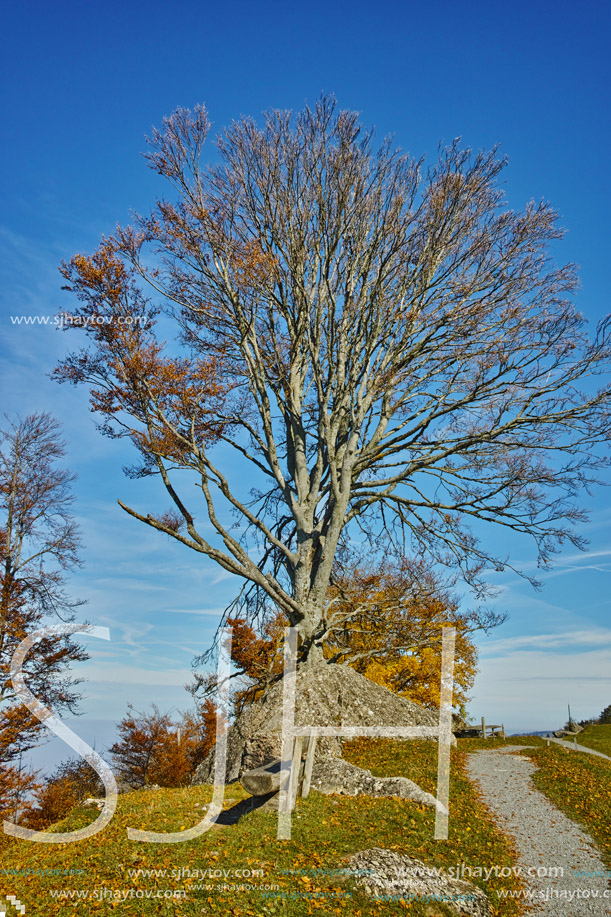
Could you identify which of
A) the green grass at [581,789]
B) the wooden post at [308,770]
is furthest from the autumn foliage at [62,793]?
the green grass at [581,789]

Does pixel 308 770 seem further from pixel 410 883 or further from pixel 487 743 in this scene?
pixel 487 743

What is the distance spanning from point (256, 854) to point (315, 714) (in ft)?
18.4

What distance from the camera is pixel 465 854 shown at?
7875 millimetres

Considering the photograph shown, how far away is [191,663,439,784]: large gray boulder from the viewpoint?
38.7ft

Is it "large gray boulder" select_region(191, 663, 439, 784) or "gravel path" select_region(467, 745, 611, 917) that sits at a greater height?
"large gray boulder" select_region(191, 663, 439, 784)

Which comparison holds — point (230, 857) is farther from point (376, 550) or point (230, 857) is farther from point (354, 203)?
point (354, 203)

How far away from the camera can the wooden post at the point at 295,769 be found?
8.43m

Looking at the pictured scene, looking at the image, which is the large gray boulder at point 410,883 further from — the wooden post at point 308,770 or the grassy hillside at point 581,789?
the grassy hillside at point 581,789

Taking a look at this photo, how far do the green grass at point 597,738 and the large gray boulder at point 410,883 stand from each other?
23.9m

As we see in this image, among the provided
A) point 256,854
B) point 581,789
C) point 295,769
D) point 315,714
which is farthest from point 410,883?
point 581,789

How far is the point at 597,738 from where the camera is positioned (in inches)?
1293

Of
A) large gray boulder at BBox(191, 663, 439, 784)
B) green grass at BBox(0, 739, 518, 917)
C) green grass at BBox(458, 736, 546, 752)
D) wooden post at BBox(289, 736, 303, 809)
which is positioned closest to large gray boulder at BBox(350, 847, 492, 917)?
green grass at BBox(0, 739, 518, 917)

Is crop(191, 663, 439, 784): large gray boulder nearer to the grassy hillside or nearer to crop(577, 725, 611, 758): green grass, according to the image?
the grassy hillside

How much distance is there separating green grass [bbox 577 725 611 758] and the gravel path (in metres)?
17.1
